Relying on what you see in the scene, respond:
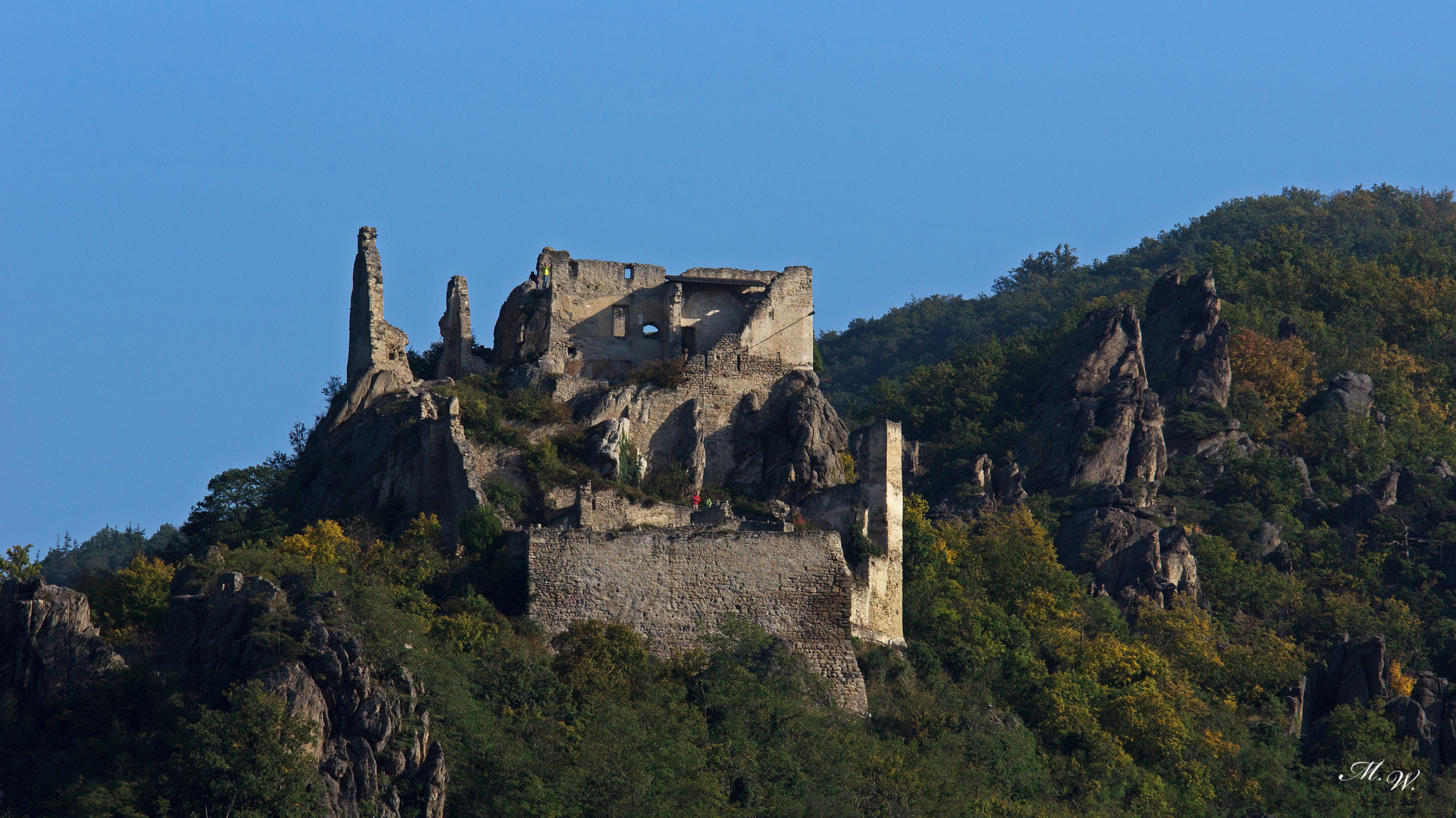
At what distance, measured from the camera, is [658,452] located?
54188mm

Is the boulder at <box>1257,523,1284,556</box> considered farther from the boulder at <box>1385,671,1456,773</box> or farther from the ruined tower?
the ruined tower

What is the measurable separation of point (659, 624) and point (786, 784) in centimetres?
519

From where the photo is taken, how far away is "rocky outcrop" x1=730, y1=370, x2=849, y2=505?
177ft

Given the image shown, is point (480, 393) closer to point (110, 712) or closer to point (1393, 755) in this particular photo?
point (110, 712)

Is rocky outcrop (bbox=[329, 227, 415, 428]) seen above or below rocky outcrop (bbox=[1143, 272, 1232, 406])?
below

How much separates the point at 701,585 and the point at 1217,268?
64.4 metres

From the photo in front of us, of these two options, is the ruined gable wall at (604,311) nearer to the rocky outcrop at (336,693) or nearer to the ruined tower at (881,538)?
the ruined tower at (881,538)

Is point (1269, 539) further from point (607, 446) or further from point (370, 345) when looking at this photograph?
point (370, 345)

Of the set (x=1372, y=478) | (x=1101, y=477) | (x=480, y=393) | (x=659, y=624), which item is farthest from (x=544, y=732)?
(x=1372, y=478)

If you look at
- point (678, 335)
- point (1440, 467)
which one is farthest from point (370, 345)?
point (1440, 467)

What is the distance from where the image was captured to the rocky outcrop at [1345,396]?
8769 centimetres

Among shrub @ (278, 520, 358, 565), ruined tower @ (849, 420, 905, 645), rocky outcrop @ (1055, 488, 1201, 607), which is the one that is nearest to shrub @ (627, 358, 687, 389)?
ruined tower @ (849, 420, 905, 645)

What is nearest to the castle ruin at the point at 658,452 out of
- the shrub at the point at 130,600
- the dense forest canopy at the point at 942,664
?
the dense forest canopy at the point at 942,664
